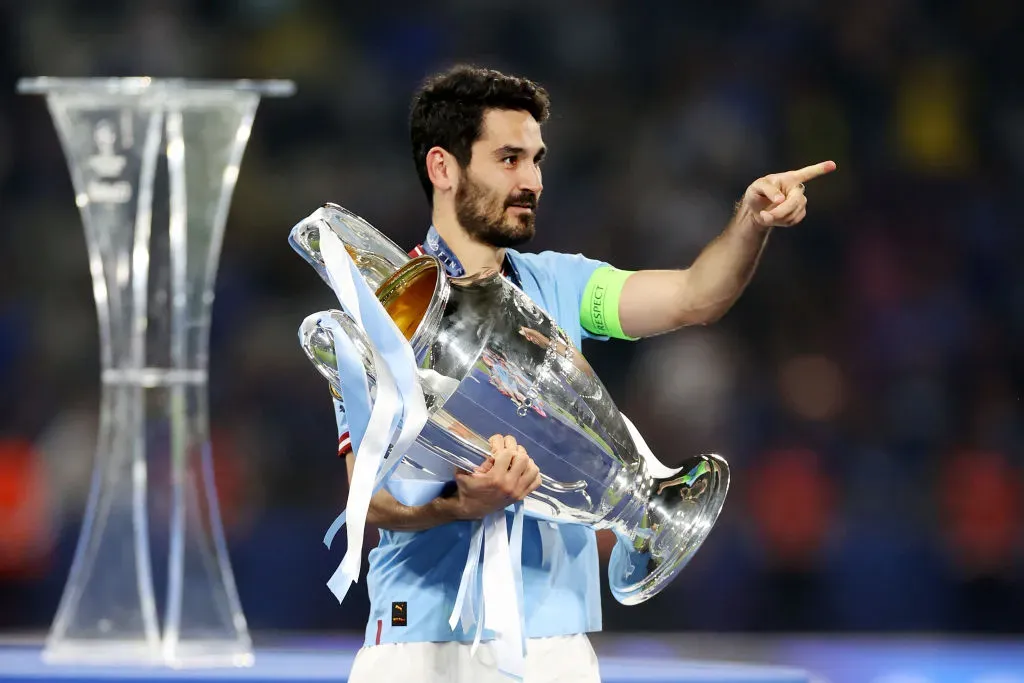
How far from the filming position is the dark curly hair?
164cm

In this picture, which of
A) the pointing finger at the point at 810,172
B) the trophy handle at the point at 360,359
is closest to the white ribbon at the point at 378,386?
the trophy handle at the point at 360,359

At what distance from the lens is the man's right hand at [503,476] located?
4.11 ft

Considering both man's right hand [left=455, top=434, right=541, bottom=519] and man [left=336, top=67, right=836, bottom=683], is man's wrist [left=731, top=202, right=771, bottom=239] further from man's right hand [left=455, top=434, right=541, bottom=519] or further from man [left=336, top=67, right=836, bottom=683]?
man's right hand [left=455, top=434, right=541, bottom=519]

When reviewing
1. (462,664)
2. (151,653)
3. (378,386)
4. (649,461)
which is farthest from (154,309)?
(378,386)

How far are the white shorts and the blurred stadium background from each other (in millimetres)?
2131

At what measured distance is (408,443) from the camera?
117cm

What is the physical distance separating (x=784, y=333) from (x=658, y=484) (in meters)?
2.59

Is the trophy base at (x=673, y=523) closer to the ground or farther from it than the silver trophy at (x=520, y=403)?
closer to the ground

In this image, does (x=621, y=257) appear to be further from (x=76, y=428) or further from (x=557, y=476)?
(x=557, y=476)

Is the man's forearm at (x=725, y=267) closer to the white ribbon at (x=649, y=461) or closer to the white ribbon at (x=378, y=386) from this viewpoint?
the white ribbon at (x=649, y=461)

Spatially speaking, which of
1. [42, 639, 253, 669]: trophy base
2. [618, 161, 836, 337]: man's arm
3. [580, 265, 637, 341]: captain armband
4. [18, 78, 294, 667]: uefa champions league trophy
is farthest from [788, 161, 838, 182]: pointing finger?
[42, 639, 253, 669]: trophy base

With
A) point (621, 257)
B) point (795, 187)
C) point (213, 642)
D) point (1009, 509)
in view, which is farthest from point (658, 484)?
point (1009, 509)

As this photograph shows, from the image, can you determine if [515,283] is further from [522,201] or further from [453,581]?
[453,581]

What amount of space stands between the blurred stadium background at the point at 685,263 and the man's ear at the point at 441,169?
2102mm
